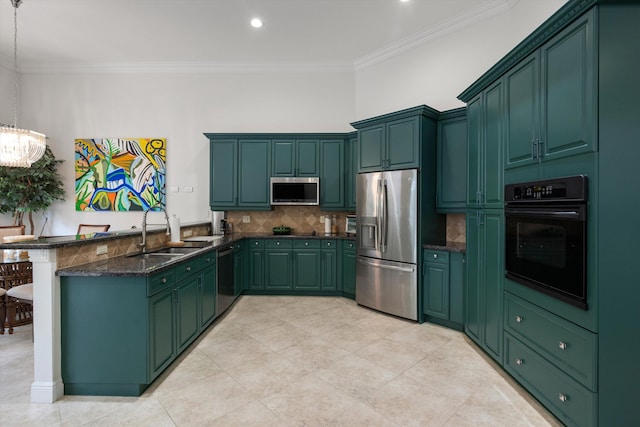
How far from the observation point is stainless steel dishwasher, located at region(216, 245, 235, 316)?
361cm

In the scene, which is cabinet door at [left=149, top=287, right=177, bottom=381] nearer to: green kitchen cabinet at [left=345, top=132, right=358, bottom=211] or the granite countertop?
the granite countertop

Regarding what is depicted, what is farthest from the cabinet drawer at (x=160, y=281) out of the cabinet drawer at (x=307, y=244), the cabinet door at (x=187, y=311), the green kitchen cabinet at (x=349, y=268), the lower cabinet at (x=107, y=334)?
the green kitchen cabinet at (x=349, y=268)

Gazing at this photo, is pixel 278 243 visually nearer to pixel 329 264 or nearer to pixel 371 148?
pixel 329 264

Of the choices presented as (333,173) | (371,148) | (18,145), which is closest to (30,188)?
(18,145)

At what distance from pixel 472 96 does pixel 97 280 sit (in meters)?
3.61

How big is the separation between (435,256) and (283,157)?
8.70ft

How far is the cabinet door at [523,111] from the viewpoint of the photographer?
7.00 feet

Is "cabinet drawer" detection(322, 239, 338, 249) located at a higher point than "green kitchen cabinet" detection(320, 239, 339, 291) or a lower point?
higher

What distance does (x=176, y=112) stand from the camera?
5.18 metres

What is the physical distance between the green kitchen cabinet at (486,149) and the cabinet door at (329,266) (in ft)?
6.85

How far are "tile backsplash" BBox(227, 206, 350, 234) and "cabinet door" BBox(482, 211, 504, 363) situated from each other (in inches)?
103

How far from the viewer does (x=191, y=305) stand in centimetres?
287

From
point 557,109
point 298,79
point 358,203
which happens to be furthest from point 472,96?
point 298,79

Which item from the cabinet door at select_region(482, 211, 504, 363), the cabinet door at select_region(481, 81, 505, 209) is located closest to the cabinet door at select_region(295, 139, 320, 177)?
the cabinet door at select_region(481, 81, 505, 209)
